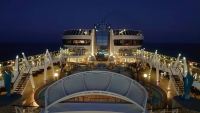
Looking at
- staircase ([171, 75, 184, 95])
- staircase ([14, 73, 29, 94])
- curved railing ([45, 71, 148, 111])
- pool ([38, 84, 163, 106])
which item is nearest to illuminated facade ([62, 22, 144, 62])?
staircase ([14, 73, 29, 94])

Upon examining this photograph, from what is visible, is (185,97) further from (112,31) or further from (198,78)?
(112,31)

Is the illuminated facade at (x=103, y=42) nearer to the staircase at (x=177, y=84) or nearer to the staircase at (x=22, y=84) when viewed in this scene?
the staircase at (x=22, y=84)

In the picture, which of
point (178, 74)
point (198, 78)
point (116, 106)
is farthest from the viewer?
point (178, 74)

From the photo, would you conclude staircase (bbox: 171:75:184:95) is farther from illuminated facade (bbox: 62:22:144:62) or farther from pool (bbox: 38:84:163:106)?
illuminated facade (bbox: 62:22:144:62)

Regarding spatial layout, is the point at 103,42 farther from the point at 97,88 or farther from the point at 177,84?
the point at 97,88

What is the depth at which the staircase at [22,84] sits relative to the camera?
1520 cm

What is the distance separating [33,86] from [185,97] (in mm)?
15564

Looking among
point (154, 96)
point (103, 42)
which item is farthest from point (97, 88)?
point (103, 42)

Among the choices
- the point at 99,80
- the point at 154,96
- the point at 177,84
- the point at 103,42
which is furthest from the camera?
the point at 103,42

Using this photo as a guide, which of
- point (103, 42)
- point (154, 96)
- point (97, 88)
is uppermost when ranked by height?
point (103, 42)

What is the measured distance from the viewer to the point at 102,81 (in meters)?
9.02

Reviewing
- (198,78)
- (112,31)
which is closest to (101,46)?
(112,31)

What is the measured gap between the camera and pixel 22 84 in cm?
1586

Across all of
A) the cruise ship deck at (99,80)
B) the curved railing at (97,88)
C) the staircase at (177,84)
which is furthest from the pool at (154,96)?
the curved railing at (97,88)
